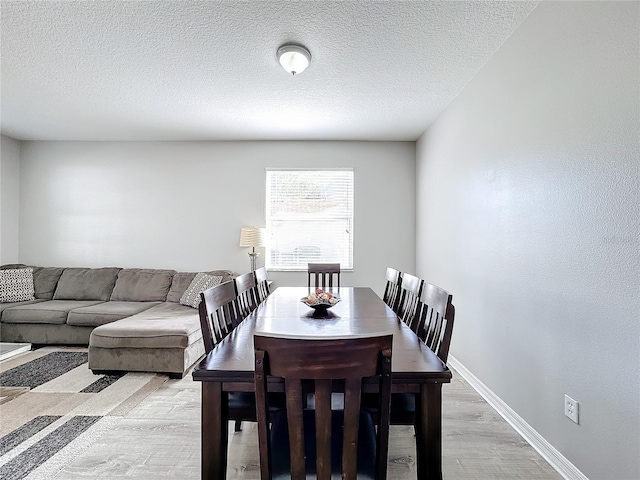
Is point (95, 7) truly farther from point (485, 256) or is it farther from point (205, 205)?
point (485, 256)

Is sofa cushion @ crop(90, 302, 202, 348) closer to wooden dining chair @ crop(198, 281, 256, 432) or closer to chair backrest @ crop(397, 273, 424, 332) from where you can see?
wooden dining chair @ crop(198, 281, 256, 432)

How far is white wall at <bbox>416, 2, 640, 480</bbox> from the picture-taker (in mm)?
1368

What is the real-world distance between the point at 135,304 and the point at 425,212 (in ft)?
12.1

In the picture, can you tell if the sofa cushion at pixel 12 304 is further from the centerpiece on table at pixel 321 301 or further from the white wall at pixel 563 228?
the white wall at pixel 563 228

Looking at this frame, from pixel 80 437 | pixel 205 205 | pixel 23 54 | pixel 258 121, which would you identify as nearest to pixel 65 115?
pixel 23 54

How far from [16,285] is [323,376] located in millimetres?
4861

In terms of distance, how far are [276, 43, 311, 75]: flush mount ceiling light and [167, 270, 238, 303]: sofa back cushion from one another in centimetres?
255

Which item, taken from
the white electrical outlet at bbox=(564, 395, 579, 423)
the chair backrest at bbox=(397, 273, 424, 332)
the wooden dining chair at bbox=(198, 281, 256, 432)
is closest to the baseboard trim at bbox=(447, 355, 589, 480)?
the white electrical outlet at bbox=(564, 395, 579, 423)

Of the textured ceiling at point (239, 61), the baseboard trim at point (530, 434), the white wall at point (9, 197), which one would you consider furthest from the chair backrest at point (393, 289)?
the white wall at point (9, 197)

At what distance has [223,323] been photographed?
5.72ft

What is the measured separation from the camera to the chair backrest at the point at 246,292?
7.00 feet

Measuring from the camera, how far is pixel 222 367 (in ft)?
3.75

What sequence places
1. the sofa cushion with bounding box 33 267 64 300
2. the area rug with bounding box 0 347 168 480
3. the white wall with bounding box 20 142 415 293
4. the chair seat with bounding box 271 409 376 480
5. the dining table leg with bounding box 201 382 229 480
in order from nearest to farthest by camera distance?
A: the chair seat with bounding box 271 409 376 480 < the dining table leg with bounding box 201 382 229 480 < the area rug with bounding box 0 347 168 480 < the sofa cushion with bounding box 33 267 64 300 < the white wall with bounding box 20 142 415 293

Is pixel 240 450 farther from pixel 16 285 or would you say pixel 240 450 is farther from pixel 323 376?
pixel 16 285
